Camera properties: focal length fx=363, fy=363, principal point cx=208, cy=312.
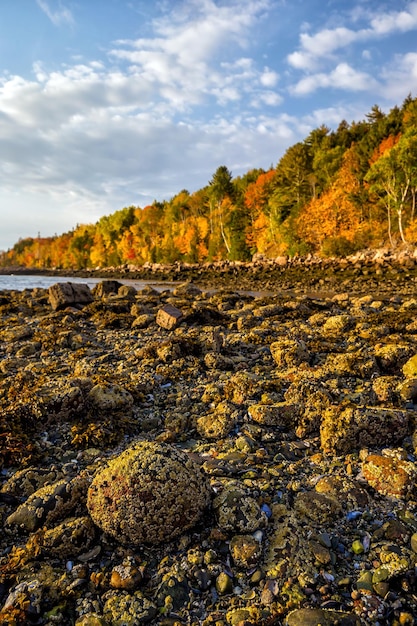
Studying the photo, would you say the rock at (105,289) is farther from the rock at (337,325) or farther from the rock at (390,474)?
the rock at (390,474)

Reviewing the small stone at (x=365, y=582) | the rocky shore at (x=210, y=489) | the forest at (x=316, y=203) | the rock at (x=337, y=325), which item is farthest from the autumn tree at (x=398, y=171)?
the small stone at (x=365, y=582)

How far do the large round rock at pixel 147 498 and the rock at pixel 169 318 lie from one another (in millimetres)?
7386

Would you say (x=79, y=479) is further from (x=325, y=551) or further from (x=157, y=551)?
(x=325, y=551)

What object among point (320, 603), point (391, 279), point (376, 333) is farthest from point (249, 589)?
point (391, 279)

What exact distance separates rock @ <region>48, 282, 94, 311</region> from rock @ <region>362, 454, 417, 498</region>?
43.6 feet

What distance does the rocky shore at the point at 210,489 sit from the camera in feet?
8.57

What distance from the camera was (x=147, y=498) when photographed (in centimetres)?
306

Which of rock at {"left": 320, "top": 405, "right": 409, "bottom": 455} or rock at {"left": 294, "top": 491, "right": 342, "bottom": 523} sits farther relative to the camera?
rock at {"left": 320, "top": 405, "right": 409, "bottom": 455}

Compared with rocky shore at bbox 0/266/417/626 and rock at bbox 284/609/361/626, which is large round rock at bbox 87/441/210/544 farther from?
rock at bbox 284/609/361/626

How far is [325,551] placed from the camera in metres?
2.91

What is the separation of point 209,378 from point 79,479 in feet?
11.5

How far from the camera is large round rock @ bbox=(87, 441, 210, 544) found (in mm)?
3029

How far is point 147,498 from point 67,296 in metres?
13.2

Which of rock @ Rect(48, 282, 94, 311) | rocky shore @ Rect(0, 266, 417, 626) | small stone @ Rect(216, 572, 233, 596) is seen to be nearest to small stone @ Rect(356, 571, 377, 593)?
rocky shore @ Rect(0, 266, 417, 626)
